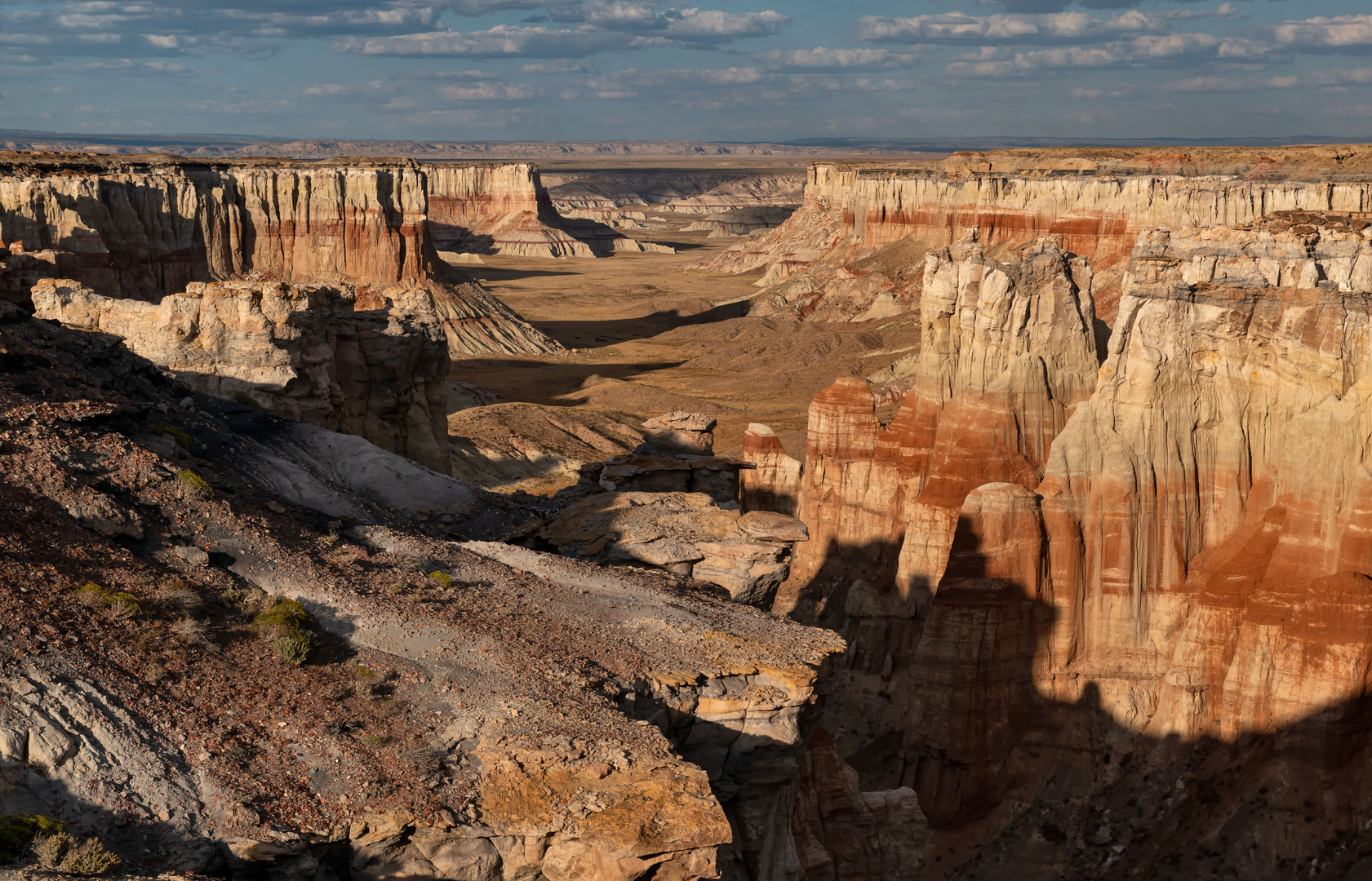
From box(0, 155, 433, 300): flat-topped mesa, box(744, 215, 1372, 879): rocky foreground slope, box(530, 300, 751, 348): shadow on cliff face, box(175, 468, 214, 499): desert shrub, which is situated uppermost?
box(0, 155, 433, 300): flat-topped mesa

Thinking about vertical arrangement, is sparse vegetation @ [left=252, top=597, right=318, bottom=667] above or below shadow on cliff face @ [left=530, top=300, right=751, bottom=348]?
above

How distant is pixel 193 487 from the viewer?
20625 mm

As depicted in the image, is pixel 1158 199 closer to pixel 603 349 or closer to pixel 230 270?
pixel 603 349

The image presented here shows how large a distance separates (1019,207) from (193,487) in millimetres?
92939

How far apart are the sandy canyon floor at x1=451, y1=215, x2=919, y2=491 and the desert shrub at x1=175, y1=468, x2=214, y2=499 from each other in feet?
102

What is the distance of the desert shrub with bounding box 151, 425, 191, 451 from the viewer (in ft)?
78.4

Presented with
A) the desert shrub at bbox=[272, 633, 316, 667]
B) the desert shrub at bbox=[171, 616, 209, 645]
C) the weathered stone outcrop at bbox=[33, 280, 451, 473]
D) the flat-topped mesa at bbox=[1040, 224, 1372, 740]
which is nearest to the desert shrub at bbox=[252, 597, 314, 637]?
the desert shrub at bbox=[272, 633, 316, 667]

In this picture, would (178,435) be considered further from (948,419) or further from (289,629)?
(948,419)

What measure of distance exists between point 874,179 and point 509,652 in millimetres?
119347

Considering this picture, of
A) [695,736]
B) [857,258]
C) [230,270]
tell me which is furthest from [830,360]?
[695,736]

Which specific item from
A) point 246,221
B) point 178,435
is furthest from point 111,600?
point 246,221

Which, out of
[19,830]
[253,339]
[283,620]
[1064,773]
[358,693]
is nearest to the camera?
[19,830]

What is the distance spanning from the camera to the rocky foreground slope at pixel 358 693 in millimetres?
14141

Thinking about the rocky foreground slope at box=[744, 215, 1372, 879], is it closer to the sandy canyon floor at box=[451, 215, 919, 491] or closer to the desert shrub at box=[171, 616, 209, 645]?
the desert shrub at box=[171, 616, 209, 645]
